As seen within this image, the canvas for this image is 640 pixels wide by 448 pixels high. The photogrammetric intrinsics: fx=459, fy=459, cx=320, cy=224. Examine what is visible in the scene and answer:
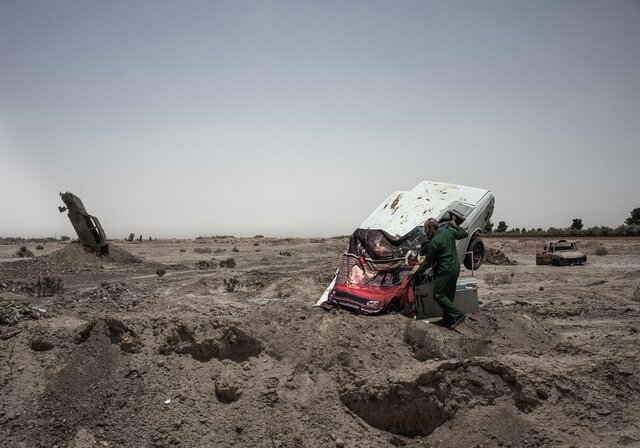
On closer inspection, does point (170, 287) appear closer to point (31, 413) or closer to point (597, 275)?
point (31, 413)

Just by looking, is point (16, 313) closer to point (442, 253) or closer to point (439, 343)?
point (439, 343)

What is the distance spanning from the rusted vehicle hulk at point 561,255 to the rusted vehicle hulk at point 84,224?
2096cm

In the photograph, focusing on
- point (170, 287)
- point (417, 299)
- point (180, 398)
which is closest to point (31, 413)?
point (180, 398)

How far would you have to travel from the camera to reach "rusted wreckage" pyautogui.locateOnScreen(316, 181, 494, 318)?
815 cm

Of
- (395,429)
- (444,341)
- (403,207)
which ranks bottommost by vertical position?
(395,429)

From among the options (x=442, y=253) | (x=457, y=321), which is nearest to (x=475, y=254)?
(x=442, y=253)

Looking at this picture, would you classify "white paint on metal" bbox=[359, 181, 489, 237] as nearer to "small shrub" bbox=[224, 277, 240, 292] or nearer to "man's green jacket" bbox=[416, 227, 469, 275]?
"man's green jacket" bbox=[416, 227, 469, 275]

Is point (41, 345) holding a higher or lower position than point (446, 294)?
lower

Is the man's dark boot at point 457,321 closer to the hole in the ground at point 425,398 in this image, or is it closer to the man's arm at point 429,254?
the man's arm at point 429,254

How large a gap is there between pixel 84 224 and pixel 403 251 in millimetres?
17993

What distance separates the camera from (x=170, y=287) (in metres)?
14.8

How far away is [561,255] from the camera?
20.8 metres

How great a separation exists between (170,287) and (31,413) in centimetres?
903

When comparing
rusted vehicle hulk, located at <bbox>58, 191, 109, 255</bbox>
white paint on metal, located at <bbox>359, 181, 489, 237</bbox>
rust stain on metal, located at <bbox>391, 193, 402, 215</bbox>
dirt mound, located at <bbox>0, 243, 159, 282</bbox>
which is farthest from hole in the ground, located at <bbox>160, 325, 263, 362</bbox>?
rusted vehicle hulk, located at <bbox>58, 191, 109, 255</bbox>
